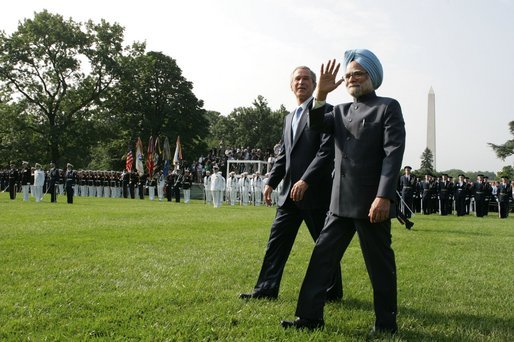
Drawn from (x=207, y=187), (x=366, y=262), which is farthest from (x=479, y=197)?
(x=366, y=262)

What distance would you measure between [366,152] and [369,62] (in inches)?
28.1

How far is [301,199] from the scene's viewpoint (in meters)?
4.84

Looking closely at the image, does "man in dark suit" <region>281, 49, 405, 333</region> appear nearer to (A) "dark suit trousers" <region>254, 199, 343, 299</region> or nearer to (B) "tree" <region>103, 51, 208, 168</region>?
(A) "dark suit trousers" <region>254, 199, 343, 299</region>

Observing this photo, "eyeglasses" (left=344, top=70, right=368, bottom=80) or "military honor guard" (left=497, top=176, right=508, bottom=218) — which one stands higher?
"eyeglasses" (left=344, top=70, right=368, bottom=80)

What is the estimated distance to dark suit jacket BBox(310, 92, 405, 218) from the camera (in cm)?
375

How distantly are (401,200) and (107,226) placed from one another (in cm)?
1336

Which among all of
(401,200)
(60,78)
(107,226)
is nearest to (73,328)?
(107,226)

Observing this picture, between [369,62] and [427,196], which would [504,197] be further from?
[369,62]

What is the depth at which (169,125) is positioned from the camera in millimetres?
59438

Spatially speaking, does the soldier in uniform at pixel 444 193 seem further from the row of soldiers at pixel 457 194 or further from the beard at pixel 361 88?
the beard at pixel 361 88

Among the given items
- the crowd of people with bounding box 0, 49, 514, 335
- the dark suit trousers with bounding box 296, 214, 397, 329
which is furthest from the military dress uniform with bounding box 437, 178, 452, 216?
the dark suit trousers with bounding box 296, 214, 397, 329

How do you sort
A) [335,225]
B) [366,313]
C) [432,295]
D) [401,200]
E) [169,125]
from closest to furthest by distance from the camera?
[335,225]
[366,313]
[432,295]
[401,200]
[169,125]

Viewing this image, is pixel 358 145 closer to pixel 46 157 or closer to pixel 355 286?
pixel 355 286

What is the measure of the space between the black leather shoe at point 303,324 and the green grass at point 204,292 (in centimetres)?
7
